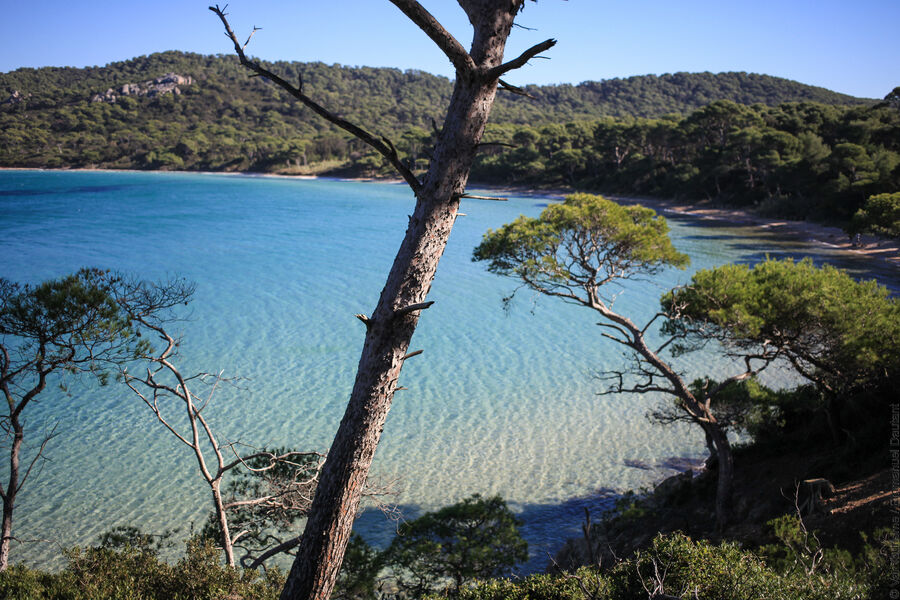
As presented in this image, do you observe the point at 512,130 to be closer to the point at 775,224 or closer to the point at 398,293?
the point at 775,224

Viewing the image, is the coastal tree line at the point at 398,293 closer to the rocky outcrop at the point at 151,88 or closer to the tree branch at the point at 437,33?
the tree branch at the point at 437,33

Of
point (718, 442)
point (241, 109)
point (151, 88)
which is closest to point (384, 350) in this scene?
point (718, 442)

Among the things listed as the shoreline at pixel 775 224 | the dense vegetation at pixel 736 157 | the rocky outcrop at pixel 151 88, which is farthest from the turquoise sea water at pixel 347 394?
the rocky outcrop at pixel 151 88

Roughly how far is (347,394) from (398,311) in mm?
9619

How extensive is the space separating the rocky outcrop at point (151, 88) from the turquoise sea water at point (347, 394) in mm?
87576

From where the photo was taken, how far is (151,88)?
4250 inches

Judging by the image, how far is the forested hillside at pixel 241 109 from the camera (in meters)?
81.0

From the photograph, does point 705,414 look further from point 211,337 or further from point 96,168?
point 96,168

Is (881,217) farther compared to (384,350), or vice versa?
(881,217)

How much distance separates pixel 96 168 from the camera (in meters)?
82.2

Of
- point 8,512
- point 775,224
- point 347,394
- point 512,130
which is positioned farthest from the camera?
point 512,130

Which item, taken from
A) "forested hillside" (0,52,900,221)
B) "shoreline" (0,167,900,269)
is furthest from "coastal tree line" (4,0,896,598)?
"shoreline" (0,167,900,269)

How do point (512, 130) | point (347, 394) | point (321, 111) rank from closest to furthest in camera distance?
point (321, 111)
point (347, 394)
point (512, 130)

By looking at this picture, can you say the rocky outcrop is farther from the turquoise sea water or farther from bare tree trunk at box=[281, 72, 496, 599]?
bare tree trunk at box=[281, 72, 496, 599]
